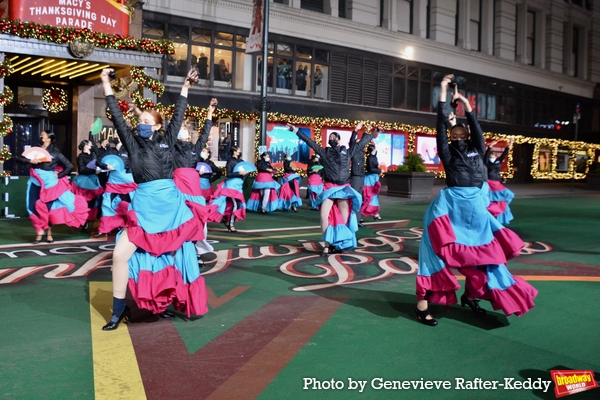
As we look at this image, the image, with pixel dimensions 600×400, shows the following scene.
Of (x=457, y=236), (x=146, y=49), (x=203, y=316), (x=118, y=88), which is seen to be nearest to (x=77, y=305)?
(x=203, y=316)

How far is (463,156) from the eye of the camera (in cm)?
576

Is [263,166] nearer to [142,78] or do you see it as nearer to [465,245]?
[142,78]

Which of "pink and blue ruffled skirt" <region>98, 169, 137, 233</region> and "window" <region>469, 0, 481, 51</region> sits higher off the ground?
"window" <region>469, 0, 481, 51</region>

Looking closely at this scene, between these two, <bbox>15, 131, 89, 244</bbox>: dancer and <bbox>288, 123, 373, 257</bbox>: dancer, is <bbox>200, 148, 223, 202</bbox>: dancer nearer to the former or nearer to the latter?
<bbox>15, 131, 89, 244</bbox>: dancer

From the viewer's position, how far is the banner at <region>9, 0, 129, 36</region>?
1515 centimetres

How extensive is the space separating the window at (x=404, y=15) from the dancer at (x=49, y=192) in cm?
2337

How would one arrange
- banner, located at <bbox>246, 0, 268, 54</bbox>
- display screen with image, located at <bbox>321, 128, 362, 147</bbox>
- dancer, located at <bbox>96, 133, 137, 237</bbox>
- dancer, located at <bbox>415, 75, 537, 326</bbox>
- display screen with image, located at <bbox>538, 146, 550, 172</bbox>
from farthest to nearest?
display screen with image, located at <bbox>538, 146, 550, 172</bbox>, display screen with image, located at <bbox>321, 128, 362, 147</bbox>, banner, located at <bbox>246, 0, 268, 54</bbox>, dancer, located at <bbox>96, 133, 137, 237</bbox>, dancer, located at <bbox>415, 75, 537, 326</bbox>

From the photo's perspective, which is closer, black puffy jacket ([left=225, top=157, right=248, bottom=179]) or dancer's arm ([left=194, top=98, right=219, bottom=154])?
dancer's arm ([left=194, top=98, right=219, bottom=154])

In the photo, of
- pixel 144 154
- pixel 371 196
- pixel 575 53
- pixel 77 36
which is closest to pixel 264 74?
pixel 371 196

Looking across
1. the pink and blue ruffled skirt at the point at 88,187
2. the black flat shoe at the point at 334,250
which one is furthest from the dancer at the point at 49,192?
the black flat shoe at the point at 334,250

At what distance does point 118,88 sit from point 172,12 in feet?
19.0

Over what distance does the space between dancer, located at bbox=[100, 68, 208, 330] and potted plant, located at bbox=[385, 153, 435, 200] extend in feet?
61.7

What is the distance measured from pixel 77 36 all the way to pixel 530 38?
105ft

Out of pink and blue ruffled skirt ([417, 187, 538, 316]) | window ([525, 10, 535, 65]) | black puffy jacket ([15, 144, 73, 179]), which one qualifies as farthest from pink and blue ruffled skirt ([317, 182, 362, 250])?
window ([525, 10, 535, 65])
